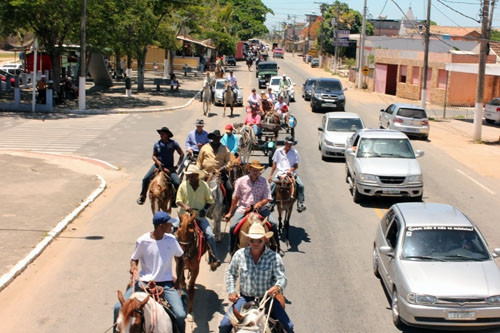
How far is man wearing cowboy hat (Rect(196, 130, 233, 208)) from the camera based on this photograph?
13.8 m

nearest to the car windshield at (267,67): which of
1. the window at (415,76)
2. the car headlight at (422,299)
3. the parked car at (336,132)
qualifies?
the window at (415,76)

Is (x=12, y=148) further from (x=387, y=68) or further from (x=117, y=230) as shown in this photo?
(x=387, y=68)

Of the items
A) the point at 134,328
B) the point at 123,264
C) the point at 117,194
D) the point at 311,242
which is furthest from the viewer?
the point at 117,194

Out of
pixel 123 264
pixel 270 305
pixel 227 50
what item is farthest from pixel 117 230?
pixel 227 50

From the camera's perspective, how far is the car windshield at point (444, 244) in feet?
34.8

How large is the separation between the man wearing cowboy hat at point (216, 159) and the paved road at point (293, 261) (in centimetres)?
128

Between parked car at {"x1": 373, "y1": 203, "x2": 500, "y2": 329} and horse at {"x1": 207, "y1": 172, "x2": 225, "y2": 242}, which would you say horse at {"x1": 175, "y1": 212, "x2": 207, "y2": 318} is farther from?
parked car at {"x1": 373, "y1": 203, "x2": 500, "y2": 329}

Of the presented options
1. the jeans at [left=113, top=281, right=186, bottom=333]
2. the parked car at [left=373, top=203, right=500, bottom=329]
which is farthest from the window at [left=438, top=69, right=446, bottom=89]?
the jeans at [left=113, top=281, right=186, bottom=333]

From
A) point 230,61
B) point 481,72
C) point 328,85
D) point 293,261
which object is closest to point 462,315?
point 293,261

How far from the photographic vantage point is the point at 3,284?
11141 millimetres

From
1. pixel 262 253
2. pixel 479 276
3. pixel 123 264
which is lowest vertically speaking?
pixel 123 264

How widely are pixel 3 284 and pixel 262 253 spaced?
5455 millimetres

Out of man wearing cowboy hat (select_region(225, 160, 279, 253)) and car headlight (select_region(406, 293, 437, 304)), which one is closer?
car headlight (select_region(406, 293, 437, 304))

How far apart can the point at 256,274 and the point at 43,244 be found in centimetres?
710
